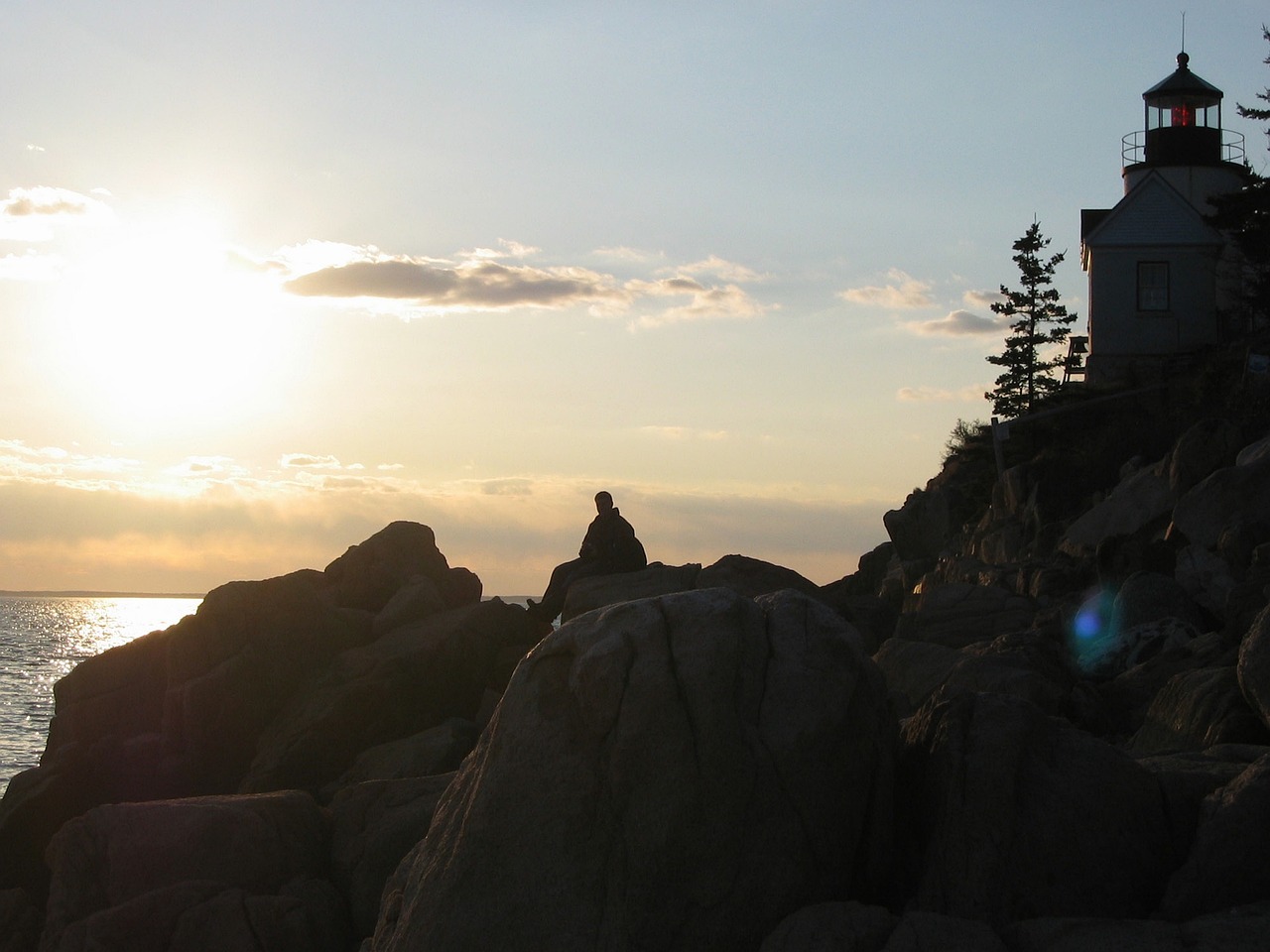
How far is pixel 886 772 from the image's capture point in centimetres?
828

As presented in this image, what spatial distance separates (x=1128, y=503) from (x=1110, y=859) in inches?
722

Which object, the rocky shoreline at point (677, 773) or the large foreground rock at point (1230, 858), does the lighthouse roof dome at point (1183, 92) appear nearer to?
the rocky shoreline at point (677, 773)

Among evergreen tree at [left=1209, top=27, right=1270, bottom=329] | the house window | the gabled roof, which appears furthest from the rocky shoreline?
the gabled roof

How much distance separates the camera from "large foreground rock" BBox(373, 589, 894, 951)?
7.56 m

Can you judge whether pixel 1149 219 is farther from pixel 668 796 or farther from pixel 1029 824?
pixel 668 796

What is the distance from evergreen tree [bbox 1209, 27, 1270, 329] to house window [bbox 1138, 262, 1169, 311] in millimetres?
3018

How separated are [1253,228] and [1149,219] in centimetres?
526

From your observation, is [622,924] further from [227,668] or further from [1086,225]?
[1086,225]

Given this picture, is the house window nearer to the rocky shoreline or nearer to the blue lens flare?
the rocky shoreline

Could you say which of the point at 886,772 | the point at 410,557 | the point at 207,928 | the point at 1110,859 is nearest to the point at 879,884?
the point at 886,772

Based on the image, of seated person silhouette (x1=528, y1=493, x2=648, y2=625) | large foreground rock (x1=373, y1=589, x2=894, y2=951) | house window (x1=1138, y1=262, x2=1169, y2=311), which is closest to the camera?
large foreground rock (x1=373, y1=589, x2=894, y2=951)

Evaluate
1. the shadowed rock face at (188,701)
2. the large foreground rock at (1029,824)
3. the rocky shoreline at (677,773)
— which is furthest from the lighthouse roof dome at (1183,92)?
the large foreground rock at (1029,824)

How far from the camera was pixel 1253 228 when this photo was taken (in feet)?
124

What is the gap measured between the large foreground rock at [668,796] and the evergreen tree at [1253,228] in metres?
33.9
